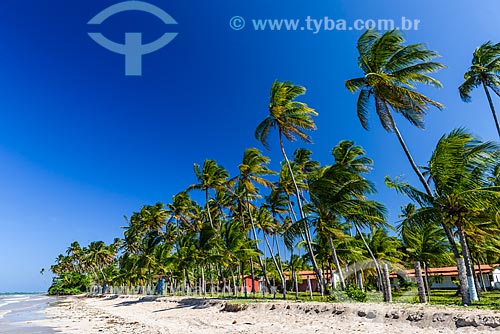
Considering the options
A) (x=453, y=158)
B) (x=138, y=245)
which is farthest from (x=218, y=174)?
(x=138, y=245)

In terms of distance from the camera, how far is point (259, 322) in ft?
51.1

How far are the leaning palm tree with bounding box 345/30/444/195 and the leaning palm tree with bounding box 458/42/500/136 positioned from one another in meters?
6.06

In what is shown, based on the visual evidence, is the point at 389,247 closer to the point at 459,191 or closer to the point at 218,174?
the point at 459,191

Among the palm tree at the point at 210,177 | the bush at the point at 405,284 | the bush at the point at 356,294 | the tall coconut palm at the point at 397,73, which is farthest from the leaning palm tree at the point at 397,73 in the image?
the bush at the point at 405,284

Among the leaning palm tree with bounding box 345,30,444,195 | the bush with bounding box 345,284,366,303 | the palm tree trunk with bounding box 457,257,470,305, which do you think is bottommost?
the bush with bounding box 345,284,366,303

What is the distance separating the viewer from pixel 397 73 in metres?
14.3

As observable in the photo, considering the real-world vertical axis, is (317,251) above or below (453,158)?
below

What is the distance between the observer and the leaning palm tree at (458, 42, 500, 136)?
17.5m

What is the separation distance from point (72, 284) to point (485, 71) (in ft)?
370

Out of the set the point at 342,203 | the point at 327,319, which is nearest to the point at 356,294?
the point at 327,319

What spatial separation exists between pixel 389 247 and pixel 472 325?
1657 centimetres

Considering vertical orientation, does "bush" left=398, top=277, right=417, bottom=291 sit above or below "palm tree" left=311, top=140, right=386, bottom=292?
below

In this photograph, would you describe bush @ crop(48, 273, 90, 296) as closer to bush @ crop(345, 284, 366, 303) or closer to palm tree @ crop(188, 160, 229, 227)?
palm tree @ crop(188, 160, 229, 227)

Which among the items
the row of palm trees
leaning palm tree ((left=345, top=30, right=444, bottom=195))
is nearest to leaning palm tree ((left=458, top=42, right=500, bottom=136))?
the row of palm trees
